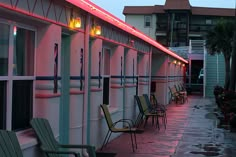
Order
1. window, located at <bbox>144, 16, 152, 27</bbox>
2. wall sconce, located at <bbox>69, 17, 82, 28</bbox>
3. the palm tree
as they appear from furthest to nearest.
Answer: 1. window, located at <bbox>144, 16, 152, 27</bbox>
2. the palm tree
3. wall sconce, located at <bbox>69, 17, 82, 28</bbox>

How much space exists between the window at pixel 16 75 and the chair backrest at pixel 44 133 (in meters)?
0.25

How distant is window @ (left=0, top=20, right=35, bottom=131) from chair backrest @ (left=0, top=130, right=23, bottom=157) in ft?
2.05

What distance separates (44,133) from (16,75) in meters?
0.89

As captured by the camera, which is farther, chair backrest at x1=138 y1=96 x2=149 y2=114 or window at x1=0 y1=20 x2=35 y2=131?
chair backrest at x1=138 y1=96 x2=149 y2=114

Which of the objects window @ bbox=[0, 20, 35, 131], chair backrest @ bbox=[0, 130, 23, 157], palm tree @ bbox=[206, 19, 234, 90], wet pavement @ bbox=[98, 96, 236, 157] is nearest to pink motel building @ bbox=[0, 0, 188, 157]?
window @ bbox=[0, 20, 35, 131]

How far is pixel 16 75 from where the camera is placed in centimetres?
645

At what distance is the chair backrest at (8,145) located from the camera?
5220 mm

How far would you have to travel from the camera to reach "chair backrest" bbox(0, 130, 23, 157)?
17.1 feet

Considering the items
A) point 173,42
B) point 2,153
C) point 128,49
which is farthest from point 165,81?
point 173,42

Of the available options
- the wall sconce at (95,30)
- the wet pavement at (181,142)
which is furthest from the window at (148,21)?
the wall sconce at (95,30)

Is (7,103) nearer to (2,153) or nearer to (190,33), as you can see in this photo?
(2,153)

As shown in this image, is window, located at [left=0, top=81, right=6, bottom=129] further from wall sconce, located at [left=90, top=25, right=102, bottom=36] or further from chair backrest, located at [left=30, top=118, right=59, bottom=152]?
wall sconce, located at [left=90, top=25, right=102, bottom=36]

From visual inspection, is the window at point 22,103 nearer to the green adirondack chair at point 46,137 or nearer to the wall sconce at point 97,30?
the green adirondack chair at point 46,137

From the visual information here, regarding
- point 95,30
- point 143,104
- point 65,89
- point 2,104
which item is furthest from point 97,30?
point 143,104
